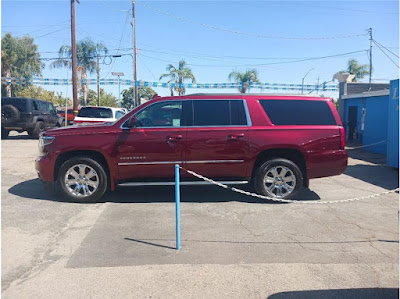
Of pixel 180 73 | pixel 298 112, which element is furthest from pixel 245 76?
pixel 298 112

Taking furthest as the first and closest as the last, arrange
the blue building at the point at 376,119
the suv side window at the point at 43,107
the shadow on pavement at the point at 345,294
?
the suv side window at the point at 43,107 < the blue building at the point at 376,119 < the shadow on pavement at the point at 345,294

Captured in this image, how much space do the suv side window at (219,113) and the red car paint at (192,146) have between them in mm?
109

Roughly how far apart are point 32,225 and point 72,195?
42.7 inches

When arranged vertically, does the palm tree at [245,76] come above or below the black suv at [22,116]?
above

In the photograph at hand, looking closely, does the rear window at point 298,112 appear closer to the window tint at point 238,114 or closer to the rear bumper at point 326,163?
the window tint at point 238,114

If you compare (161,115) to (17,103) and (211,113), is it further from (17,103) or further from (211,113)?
(17,103)

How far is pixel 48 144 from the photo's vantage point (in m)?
5.91

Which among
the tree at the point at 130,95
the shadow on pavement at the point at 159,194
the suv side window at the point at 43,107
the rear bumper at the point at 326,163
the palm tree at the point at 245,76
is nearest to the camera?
the rear bumper at the point at 326,163

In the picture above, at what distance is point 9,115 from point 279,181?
47.2 ft

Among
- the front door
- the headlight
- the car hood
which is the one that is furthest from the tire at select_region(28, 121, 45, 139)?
the front door

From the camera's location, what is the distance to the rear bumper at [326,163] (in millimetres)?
6102

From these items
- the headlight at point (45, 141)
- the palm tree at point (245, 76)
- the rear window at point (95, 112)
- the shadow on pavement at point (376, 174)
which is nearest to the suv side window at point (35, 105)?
the rear window at point (95, 112)

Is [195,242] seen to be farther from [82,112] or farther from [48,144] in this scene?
[82,112]

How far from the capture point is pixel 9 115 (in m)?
16.0
